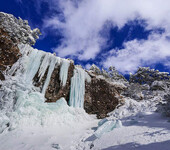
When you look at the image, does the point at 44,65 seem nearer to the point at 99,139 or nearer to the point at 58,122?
the point at 58,122

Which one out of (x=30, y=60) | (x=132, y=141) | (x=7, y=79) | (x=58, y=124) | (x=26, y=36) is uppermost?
(x=26, y=36)

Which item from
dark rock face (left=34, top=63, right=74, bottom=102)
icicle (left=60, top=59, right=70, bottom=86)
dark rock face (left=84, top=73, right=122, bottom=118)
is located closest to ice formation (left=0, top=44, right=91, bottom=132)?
icicle (left=60, top=59, right=70, bottom=86)

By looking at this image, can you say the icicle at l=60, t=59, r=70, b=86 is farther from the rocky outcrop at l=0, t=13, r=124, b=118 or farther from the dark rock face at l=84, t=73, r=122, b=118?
the dark rock face at l=84, t=73, r=122, b=118

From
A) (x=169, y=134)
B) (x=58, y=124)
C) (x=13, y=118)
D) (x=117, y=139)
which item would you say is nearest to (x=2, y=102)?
(x=13, y=118)

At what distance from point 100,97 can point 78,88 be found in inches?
87.3

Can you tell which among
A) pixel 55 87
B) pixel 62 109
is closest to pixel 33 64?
pixel 55 87

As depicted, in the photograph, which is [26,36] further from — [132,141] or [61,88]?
[132,141]

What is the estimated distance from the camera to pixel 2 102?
5.69 meters

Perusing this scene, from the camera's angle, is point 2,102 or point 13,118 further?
point 2,102

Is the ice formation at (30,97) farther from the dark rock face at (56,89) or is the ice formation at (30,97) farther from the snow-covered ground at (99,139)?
the snow-covered ground at (99,139)

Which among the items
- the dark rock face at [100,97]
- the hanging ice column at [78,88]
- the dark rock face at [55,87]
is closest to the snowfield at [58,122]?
the hanging ice column at [78,88]

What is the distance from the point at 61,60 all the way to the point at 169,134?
7673mm

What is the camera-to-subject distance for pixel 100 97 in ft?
31.9

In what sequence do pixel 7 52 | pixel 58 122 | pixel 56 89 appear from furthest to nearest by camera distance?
pixel 56 89
pixel 7 52
pixel 58 122
